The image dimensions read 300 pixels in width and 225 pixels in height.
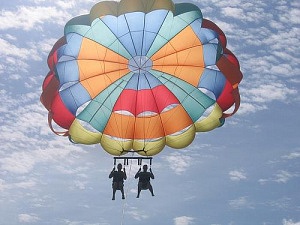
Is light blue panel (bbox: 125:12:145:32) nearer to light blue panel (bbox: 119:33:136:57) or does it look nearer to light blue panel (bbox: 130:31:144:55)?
light blue panel (bbox: 130:31:144:55)

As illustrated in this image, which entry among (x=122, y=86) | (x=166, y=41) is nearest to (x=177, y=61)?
(x=166, y=41)

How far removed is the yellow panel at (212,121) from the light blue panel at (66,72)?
457cm

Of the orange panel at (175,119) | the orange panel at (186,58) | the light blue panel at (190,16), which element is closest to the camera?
the light blue panel at (190,16)

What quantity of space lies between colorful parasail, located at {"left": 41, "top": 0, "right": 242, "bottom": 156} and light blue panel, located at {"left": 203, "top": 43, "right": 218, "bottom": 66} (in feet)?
0.11

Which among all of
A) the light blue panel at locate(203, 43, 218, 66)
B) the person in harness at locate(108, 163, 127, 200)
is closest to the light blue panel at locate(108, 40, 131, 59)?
the light blue panel at locate(203, 43, 218, 66)

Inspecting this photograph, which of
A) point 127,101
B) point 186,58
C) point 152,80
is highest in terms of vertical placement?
point 186,58

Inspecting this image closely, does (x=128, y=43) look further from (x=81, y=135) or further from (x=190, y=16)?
(x=81, y=135)

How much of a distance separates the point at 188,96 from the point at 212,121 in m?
1.19

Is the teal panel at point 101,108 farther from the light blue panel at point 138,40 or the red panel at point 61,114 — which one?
the light blue panel at point 138,40

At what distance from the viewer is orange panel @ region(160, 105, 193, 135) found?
20.8 metres

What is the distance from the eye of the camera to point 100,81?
2070 centimetres

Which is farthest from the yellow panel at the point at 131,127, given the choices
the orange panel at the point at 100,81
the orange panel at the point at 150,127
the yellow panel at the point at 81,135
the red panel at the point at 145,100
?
the orange panel at the point at 100,81

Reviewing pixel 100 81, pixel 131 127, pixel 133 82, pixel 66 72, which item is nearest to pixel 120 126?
pixel 131 127

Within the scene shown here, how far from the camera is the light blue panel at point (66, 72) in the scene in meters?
19.8
